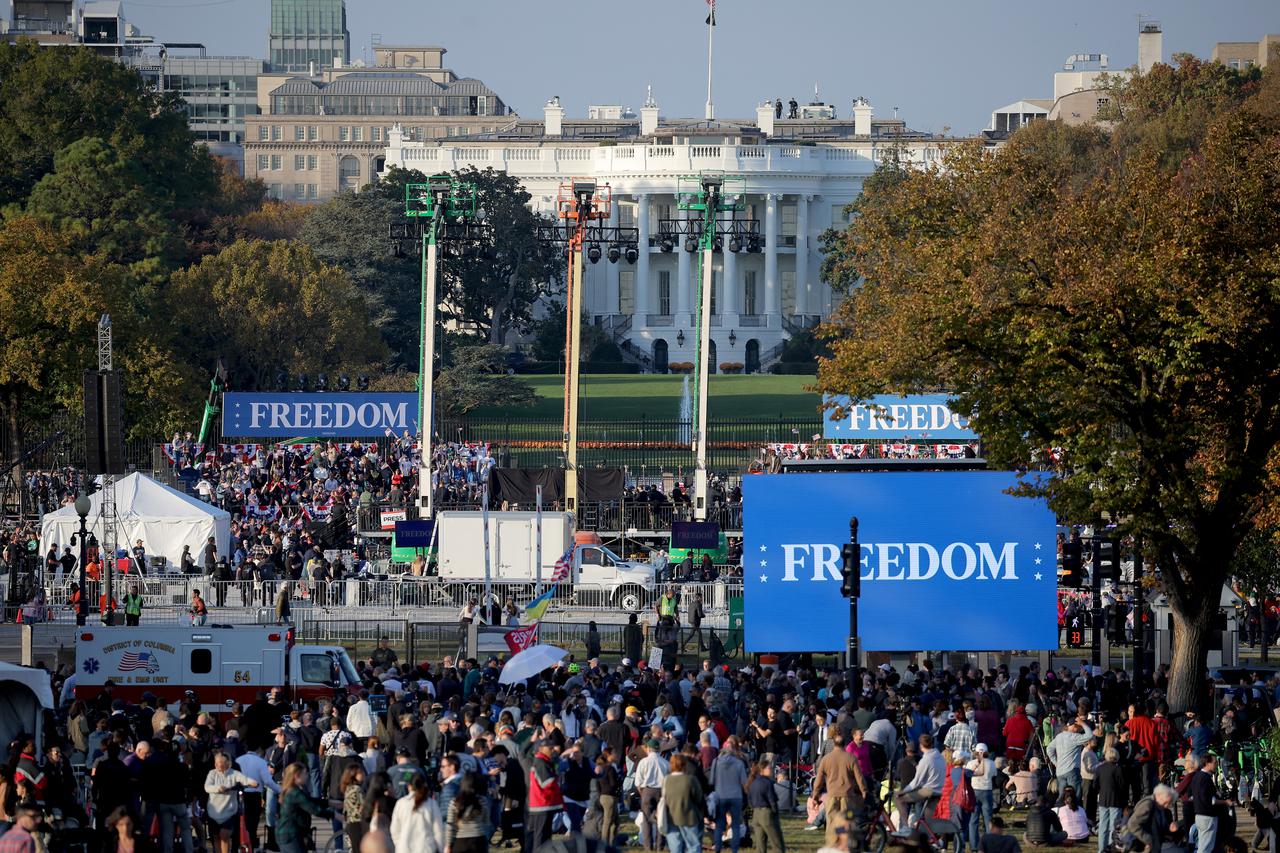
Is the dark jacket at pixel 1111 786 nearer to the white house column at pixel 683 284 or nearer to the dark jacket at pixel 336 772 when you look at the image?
the dark jacket at pixel 336 772

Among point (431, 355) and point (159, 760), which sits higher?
point (431, 355)

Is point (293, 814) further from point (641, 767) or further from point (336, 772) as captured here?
point (641, 767)

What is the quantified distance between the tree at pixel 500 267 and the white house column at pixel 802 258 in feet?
105

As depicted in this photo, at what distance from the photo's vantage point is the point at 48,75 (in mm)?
83438

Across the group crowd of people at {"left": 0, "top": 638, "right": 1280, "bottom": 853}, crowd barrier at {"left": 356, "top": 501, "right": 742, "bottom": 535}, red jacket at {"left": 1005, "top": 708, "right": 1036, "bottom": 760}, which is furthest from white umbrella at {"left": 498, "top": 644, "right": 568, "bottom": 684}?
crowd barrier at {"left": 356, "top": 501, "right": 742, "bottom": 535}

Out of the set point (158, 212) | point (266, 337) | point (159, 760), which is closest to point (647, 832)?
point (159, 760)

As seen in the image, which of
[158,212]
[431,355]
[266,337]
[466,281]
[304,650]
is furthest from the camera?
[466,281]

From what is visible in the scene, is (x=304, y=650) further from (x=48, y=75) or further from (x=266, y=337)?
(x=48, y=75)

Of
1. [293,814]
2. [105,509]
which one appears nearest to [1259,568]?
[105,509]

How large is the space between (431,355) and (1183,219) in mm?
24080

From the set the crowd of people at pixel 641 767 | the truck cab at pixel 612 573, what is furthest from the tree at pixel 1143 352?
the truck cab at pixel 612 573

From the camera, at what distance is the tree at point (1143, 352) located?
2956 centimetres

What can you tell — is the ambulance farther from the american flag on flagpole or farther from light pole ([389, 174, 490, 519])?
light pole ([389, 174, 490, 519])

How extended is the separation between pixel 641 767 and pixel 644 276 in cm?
11478
